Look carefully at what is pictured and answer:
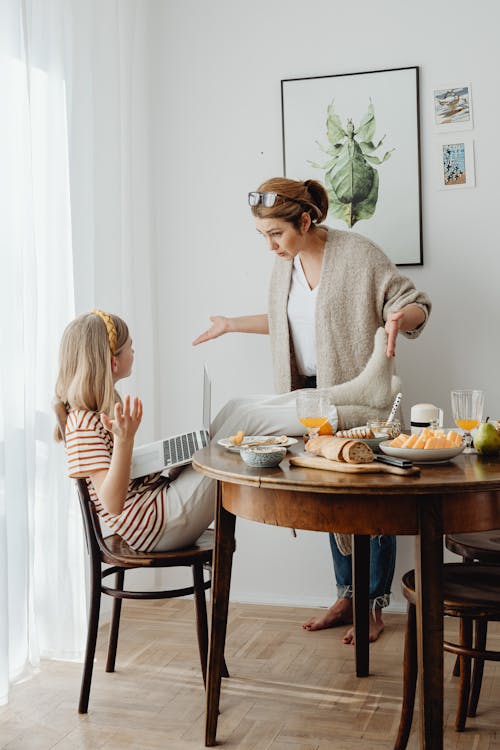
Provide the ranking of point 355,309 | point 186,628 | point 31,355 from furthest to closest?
point 186,628 → point 355,309 → point 31,355

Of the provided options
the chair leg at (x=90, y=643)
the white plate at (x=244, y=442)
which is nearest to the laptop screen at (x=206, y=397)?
the white plate at (x=244, y=442)

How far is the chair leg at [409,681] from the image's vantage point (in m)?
2.03

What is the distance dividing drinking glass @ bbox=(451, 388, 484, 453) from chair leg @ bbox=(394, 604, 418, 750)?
45cm

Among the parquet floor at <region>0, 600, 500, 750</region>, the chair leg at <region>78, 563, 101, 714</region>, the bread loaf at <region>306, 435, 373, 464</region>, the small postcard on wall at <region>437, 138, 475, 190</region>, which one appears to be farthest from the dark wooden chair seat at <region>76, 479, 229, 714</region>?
the small postcard on wall at <region>437, 138, 475, 190</region>

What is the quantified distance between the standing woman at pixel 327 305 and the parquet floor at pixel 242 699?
228mm

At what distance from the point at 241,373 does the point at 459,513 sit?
71.1 inches

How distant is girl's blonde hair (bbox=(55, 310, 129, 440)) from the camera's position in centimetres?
233

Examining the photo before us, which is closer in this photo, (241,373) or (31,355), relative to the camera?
(31,355)

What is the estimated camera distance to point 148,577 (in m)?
3.52

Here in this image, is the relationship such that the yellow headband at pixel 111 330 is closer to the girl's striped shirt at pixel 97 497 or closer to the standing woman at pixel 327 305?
the girl's striped shirt at pixel 97 497

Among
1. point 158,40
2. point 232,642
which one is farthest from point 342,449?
point 158,40

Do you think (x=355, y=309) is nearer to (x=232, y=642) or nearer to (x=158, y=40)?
(x=232, y=642)

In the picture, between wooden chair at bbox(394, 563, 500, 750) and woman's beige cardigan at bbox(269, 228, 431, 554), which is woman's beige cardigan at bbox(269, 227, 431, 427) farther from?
wooden chair at bbox(394, 563, 500, 750)

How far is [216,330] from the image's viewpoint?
319cm
